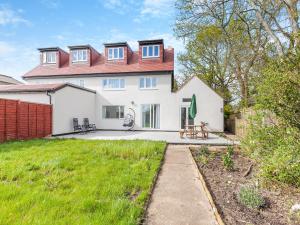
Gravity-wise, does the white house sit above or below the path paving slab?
above

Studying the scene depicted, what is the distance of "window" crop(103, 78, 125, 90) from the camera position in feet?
67.3

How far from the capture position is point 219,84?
23.6m

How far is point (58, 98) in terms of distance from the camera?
15008 mm

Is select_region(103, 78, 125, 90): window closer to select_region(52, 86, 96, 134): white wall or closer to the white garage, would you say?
select_region(52, 86, 96, 134): white wall

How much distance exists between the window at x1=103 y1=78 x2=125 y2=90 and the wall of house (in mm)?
358

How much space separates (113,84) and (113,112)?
2.68 m

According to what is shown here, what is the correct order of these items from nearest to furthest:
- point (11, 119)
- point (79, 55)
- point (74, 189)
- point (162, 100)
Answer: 1. point (74, 189)
2. point (11, 119)
3. point (162, 100)
4. point (79, 55)

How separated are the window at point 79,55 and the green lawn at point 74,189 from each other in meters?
16.8

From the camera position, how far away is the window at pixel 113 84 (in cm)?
2052

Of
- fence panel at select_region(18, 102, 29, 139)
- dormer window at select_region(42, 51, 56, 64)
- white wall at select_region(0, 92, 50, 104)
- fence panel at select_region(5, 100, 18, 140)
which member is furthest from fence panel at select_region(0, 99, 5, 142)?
dormer window at select_region(42, 51, 56, 64)

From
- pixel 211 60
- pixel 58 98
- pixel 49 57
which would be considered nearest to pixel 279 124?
pixel 58 98

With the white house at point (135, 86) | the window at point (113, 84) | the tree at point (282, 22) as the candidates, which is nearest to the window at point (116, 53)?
the white house at point (135, 86)

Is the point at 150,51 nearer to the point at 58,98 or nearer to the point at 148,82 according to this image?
the point at 148,82

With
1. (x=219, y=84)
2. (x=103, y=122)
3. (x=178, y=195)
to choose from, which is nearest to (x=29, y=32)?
(x=103, y=122)
